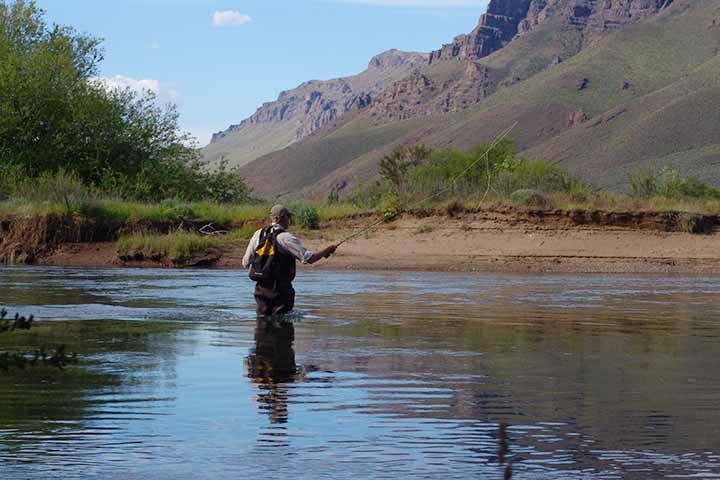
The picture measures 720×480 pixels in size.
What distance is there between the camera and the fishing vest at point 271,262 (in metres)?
14.3

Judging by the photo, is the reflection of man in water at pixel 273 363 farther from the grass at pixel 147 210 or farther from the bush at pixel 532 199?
the grass at pixel 147 210

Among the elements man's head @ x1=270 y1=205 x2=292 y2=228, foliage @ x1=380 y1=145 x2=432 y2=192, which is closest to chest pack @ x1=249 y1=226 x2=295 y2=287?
man's head @ x1=270 y1=205 x2=292 y2=228

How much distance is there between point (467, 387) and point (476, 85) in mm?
179066

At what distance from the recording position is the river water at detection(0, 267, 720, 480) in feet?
22.2

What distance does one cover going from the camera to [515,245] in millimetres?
32969

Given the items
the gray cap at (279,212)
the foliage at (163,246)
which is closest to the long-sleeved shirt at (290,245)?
the gray cap at (279,212)

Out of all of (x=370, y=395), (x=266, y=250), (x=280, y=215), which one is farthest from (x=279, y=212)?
(x=370, y=395)

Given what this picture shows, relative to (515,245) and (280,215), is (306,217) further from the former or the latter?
(280,215)

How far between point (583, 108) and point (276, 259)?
133 metres

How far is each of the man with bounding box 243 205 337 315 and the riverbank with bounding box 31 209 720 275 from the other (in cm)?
1681

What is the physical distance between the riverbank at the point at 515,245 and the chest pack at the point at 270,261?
17043 millimetres

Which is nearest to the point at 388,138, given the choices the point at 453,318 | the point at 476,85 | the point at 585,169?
the point at 476,85

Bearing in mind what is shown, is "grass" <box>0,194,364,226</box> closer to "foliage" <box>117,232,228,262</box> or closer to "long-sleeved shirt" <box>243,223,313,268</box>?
"foliage" <box>117,232,228,262</box>

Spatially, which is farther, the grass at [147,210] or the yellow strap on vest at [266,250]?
the grass at [147,210]
